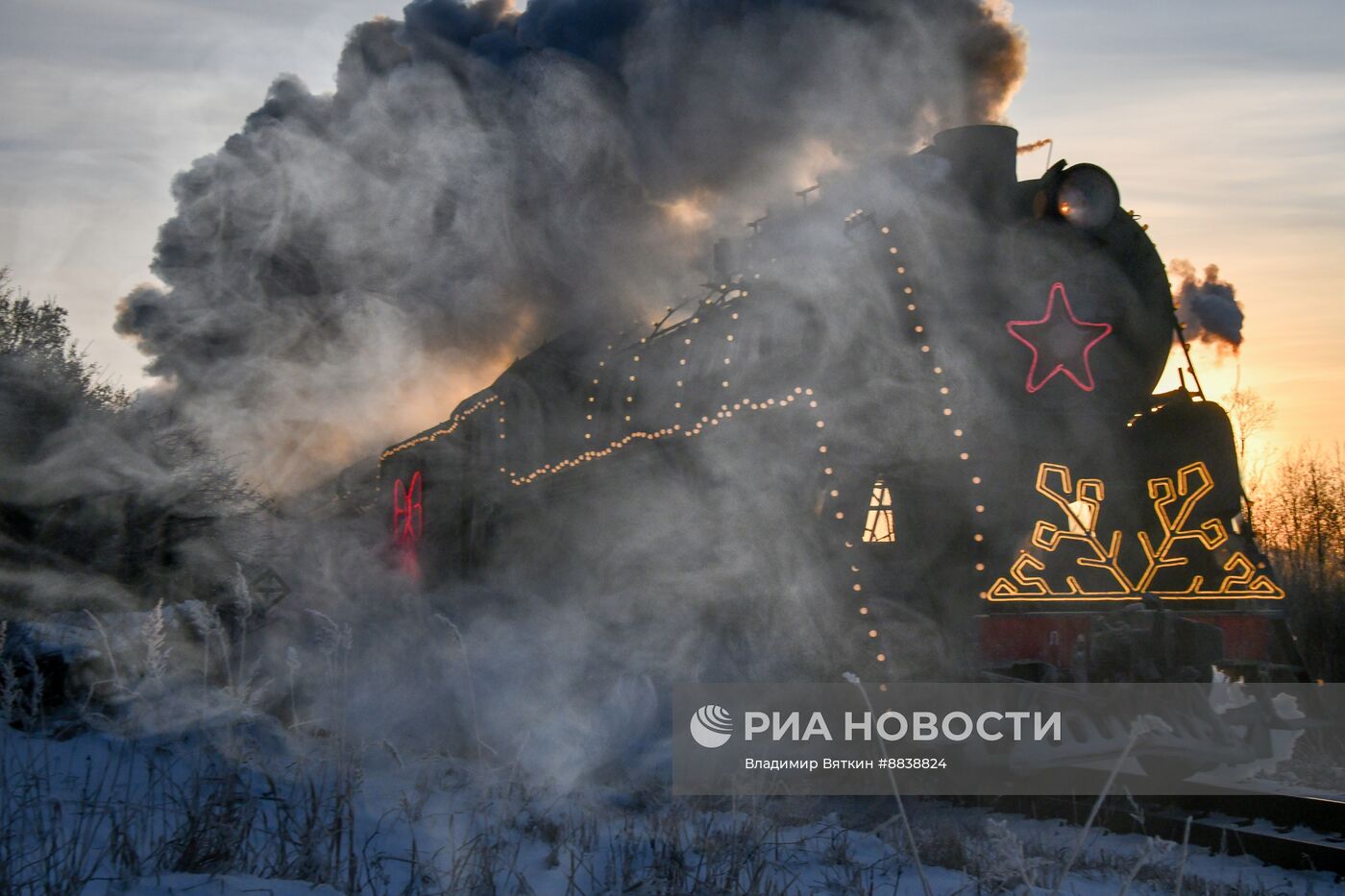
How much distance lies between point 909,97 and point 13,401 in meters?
7.37

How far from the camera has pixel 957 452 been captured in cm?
559

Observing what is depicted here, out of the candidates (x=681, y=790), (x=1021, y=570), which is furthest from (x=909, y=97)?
(x=681, y=790)

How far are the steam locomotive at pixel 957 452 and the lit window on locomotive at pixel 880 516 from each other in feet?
0.04

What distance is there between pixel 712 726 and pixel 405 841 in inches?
109

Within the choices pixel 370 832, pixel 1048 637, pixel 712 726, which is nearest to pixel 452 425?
pixel 712 726

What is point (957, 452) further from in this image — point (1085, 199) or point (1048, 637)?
point (1085, 199)

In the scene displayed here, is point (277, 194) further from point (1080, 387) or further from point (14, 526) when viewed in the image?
point (1080, 387)

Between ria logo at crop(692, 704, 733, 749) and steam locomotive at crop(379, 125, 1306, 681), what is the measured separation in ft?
1.56

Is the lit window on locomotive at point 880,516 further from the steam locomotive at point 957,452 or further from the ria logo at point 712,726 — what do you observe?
the ria logo at point 712,726

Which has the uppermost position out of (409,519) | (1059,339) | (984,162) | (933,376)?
(984,162)

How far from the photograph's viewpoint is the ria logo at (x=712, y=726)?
5383 millimetres

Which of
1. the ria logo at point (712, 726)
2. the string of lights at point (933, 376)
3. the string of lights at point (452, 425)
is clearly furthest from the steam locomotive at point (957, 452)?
the string of lights at point (452, 425)

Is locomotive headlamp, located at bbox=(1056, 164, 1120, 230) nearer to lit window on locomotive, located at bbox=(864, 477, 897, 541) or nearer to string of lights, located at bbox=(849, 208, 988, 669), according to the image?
string of lights, located at bbox=(849, 208, 988, 669)

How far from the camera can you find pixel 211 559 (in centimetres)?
907
